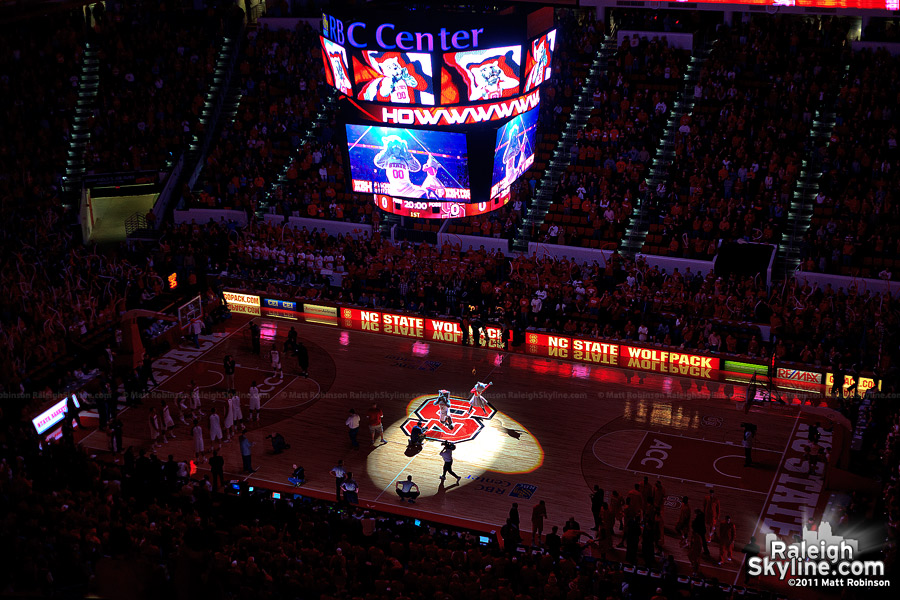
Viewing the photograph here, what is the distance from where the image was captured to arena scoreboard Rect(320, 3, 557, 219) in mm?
31188

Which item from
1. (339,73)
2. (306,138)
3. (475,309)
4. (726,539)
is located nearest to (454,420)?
(475,309)

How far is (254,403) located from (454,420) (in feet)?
21.4

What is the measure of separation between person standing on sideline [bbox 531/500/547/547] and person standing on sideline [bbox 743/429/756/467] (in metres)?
6.89

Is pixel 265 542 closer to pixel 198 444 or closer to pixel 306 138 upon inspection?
pixel 198 444

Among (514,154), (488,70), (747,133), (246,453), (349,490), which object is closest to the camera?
(349,490)

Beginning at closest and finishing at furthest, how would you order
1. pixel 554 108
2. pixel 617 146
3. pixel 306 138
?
pixel 617 146 < pixel 554 108 < pixel 306 138

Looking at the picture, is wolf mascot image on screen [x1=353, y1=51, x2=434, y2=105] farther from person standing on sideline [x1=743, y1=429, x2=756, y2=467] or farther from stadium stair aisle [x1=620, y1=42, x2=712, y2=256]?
person standing on sideline [x1=743, y1=429, x2=756, y2=467]

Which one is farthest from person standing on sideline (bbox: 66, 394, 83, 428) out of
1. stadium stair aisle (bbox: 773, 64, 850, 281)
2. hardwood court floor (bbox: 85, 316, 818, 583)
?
stadium stair aisle (bbox: 773, 64, 850, 281)

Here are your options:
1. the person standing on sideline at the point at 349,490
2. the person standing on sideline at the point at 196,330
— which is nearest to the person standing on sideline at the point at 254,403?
the person standing on sideline at the point at 349,490

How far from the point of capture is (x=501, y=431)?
3155 cm

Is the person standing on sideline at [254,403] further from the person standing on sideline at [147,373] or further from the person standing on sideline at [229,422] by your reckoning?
the person standing on sideline at [147,373]

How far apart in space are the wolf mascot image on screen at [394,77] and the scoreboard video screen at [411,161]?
4.67 ft

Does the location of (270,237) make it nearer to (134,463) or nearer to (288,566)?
(134,463)

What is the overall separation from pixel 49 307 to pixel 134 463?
33.2 feet
